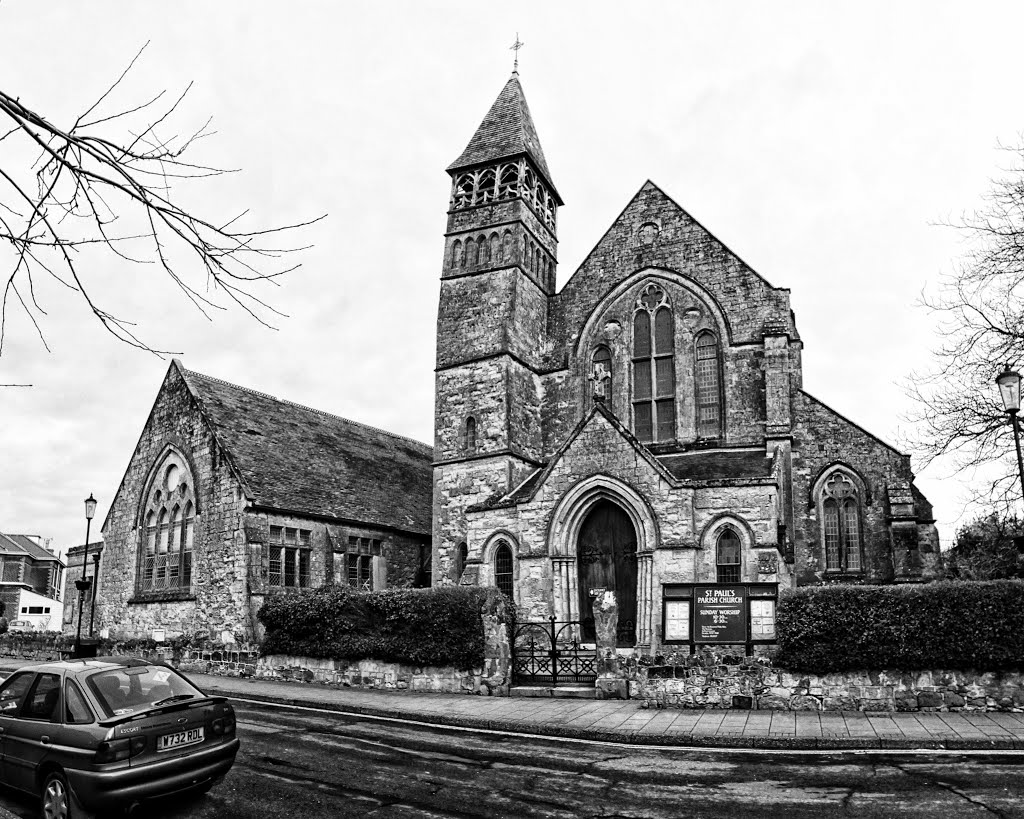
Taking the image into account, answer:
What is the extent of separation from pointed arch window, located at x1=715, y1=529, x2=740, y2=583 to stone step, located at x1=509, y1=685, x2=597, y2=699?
5.56 meters

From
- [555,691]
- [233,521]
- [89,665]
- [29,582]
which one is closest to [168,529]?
[233,521]

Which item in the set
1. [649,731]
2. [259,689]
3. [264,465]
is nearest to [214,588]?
[264,465]

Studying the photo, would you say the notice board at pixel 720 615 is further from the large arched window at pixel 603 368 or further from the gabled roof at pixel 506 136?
the gabled roof at pixel 506 136

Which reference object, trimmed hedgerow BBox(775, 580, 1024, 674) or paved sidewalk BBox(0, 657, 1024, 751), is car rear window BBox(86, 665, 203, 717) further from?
trimmed hedgerow BBox(775, 580, 1024, 674)

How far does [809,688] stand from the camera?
→ 14.9 meters

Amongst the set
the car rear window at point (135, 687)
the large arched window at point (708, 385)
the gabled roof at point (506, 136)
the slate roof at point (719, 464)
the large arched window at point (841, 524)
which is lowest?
the car rear window at point (135, 687)

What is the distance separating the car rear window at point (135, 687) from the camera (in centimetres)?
866

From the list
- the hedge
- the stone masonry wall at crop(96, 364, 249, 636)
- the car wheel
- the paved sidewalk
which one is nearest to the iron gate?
the hedge

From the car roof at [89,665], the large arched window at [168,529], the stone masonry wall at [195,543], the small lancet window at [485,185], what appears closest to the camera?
the car roof at [89,665]

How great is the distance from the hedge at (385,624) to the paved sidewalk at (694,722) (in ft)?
3.90

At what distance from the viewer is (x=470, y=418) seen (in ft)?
91.6

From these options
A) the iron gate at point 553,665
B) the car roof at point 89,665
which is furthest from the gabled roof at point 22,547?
the car roof at point 89,665

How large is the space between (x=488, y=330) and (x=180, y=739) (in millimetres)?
20545

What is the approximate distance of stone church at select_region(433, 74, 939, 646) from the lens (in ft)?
71.9
